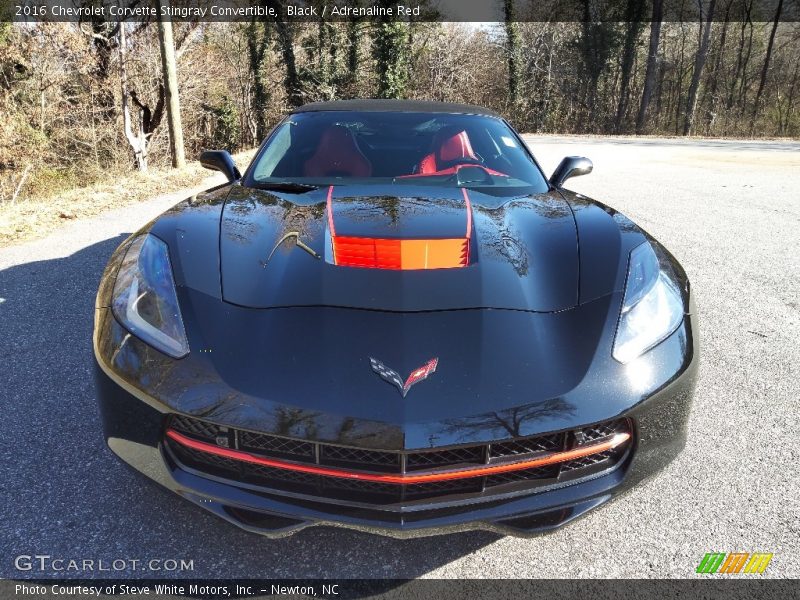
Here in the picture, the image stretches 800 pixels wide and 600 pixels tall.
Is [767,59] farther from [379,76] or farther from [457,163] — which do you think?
[457,163]

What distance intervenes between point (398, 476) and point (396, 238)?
32.0 inches

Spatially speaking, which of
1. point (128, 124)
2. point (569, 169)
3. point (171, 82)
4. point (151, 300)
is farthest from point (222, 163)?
point (128, 124)

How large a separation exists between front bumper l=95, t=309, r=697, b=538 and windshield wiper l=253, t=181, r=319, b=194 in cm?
115

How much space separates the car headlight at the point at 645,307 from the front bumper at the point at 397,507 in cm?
9

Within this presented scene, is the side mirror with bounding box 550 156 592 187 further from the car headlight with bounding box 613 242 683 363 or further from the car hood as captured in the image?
the car headlight with bounding box 613 242 683 363

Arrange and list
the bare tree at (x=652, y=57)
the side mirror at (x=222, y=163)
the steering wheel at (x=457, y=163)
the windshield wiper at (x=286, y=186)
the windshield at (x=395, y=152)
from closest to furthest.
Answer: the windshield wiper at (x=286, y=186)
the windshield at (x=395, y=152)
the steering wheel at (x=457, y=163)
the side mirror at (x=222, y=163)
the bare tree at (x=652, y=57)

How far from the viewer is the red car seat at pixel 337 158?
2701mm

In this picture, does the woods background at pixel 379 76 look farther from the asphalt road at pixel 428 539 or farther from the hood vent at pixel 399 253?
the hood vent at pixel 399 253

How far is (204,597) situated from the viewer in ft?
4.87

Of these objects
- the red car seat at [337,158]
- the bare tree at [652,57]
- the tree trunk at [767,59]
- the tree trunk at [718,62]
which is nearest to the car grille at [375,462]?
the red car seat at [337,158]

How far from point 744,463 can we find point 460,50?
34.8 meters

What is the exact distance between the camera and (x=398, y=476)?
1334 mm

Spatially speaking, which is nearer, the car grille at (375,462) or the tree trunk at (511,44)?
the car grille at (375,462)

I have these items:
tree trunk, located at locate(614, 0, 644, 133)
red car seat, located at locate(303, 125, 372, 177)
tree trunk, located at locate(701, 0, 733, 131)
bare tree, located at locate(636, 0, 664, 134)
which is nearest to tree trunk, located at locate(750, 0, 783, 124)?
tree trunk, located at locate(701, 0, 733, 131)
